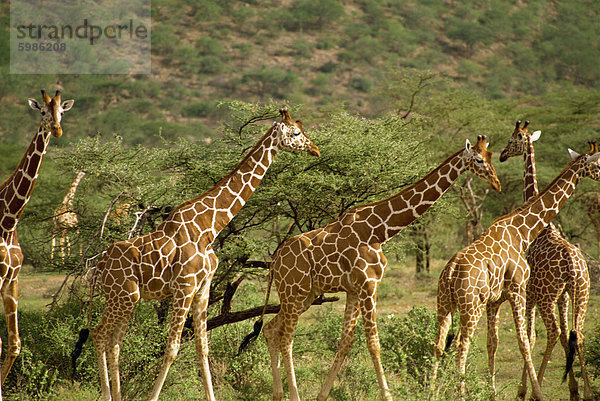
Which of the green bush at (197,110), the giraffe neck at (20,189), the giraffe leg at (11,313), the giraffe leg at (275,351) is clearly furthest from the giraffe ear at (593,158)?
the green bush at (197,110)

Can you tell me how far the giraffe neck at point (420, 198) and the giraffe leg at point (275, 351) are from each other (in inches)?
55.9

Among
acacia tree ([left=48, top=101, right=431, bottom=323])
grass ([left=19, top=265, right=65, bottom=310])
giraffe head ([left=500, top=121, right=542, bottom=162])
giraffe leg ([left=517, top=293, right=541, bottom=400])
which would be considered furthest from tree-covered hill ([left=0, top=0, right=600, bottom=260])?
giraffe leg ([left=517, top=293, right=541, bottom=400])

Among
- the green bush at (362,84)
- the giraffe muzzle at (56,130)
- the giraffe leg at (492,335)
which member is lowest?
the giraffe leg at (492,335)

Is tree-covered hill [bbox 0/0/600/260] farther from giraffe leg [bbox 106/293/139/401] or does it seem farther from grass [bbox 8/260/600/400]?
giraffe leg [bbox 106/293/139/401]

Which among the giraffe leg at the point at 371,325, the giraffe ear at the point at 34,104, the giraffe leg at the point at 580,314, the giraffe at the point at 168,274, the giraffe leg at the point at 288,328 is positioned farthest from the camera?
the giraffe leg at the point at 580,314

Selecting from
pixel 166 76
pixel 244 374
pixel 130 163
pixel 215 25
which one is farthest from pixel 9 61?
pixel 244 374

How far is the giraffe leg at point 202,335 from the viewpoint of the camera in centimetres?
662

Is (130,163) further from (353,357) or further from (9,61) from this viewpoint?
(9,61)

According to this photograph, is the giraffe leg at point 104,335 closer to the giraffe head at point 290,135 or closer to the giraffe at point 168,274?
the giraffe at point 168,274

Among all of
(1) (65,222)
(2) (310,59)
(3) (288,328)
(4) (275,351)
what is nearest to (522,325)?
(3) (288,328)

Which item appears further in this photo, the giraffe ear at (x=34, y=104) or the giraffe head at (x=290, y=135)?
the giraffe head at (x=290, y=135)

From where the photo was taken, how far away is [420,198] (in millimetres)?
6770

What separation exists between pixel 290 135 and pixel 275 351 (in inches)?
87.8

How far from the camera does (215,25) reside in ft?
182
